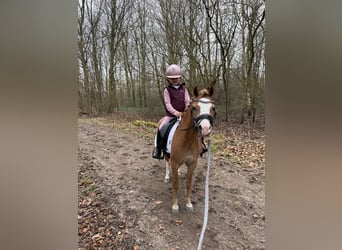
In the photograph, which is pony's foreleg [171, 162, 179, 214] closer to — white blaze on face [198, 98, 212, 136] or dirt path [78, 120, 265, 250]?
dirt path [78, 120, 265, 250]

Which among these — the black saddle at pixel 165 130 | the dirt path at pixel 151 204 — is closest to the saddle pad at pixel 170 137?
the black saddle at pixel 165 130

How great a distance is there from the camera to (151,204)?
0.97 meters

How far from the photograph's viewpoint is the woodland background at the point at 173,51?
3.32 feet

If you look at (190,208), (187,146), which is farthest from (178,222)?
(187,146)

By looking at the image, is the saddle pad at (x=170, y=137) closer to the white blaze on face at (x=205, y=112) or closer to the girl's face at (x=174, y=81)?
the girl's face at (x=174, y=81)

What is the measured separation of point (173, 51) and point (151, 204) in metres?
0.71

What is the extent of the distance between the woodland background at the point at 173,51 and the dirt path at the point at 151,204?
248 mm

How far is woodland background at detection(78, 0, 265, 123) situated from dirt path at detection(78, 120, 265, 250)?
0.25 m

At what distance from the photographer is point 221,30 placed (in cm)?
112

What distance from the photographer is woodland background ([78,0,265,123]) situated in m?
1.01

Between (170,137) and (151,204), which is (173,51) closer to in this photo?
(170,137)
